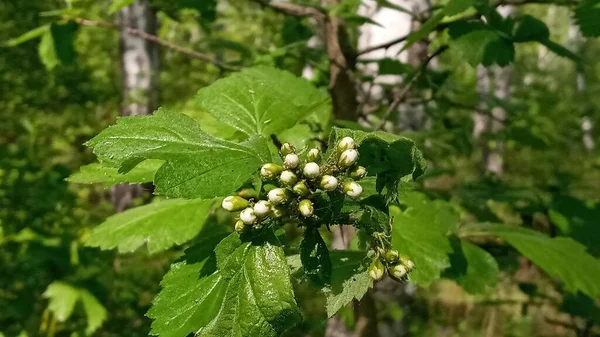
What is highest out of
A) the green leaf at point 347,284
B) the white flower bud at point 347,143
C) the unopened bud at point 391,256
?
the white flower bud at point 347,143

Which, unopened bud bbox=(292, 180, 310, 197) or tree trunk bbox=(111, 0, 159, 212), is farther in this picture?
tree trunk bbox=(111, 0, 159, 212)

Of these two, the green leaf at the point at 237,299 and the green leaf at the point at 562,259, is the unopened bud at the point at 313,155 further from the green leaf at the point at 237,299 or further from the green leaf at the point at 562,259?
the green leaf at the point at 562,259

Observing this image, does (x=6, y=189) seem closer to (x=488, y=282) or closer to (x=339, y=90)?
(x=339, y=90)

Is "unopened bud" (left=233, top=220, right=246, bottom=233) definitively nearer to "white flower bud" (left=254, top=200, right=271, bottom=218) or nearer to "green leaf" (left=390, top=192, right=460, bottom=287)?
"white flower bud" (left=254, top=200, right=271, bottom=218)

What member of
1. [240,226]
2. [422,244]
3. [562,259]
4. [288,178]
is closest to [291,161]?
[288,178]

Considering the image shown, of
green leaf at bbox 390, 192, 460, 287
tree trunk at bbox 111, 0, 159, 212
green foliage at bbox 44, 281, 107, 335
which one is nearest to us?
green leaf at bbox 390, 192, 460, 287

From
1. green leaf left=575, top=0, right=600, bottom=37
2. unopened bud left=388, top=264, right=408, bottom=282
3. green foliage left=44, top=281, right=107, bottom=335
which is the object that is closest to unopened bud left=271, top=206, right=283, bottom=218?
unopened bud left=388, top=264, right=408, bottom=282

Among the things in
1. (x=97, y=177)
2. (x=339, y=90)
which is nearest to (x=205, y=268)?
(x=97, y=177)

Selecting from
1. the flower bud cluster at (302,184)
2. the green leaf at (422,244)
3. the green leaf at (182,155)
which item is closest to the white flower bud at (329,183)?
the flower bud cluster at (302,184)
